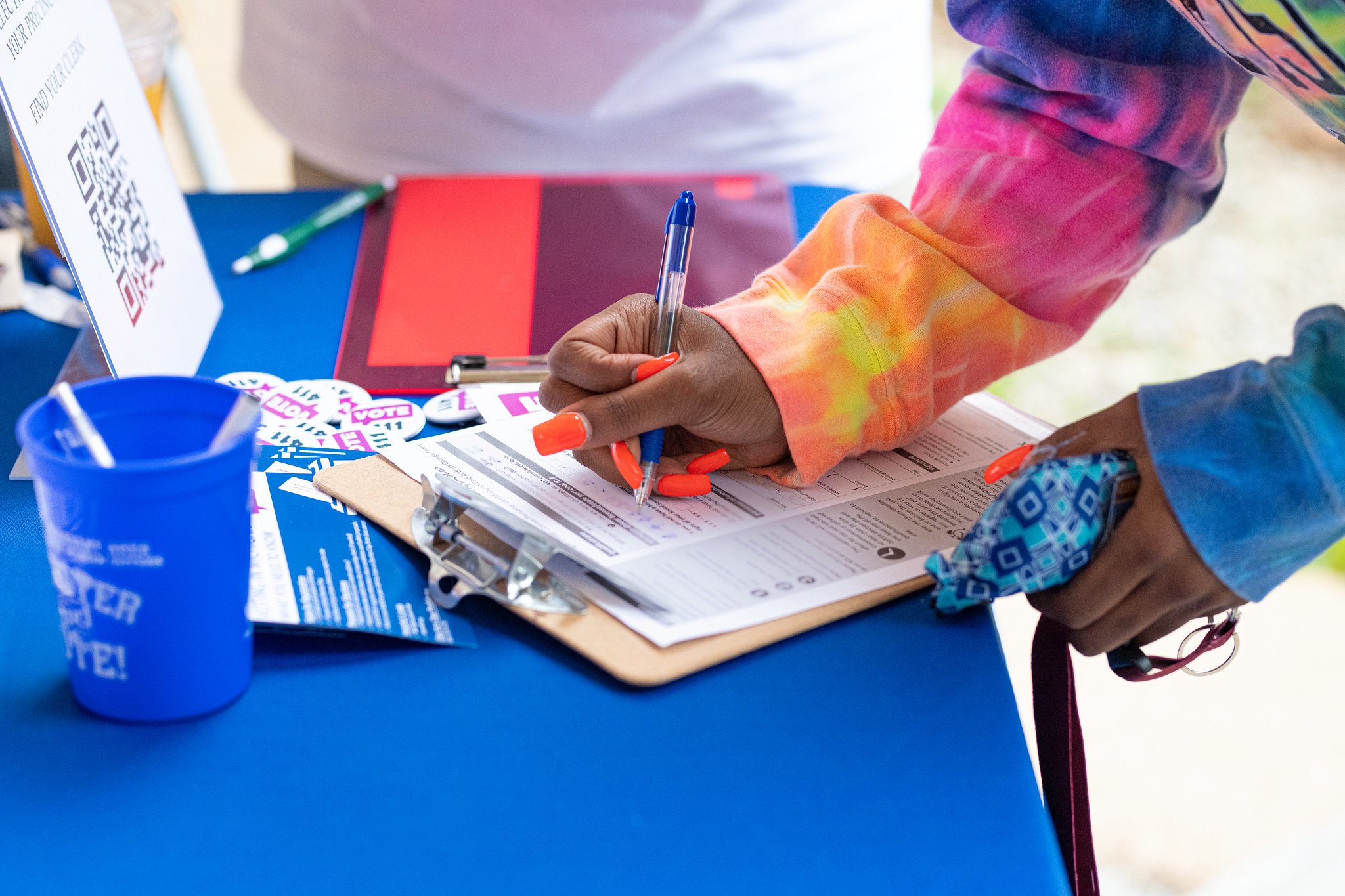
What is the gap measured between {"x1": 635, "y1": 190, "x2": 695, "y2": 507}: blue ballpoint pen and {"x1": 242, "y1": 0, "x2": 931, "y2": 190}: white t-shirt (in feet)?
1.47

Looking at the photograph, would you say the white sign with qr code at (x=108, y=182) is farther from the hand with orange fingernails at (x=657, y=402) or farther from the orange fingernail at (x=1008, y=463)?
the orange fingernail at (x=1008, y=463)

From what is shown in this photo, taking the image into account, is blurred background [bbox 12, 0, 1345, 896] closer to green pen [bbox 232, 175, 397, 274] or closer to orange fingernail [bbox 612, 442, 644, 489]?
green pen [bbox 232, 175, 397, 274]

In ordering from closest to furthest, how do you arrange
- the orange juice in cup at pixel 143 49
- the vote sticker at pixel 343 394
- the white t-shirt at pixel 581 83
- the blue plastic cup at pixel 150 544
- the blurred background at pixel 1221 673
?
1. the blue plastic cup at pixel 150 544
2. the vote sticker at pixel 343 394
3. the orange juice in cup at pixel 143 49
4. the white t-shirt at pixel 581 83
5. the blurred background at pixel 1221 673

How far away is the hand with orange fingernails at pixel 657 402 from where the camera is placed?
25.4 inches

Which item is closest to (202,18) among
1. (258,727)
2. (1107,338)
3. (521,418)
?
(1107,338)

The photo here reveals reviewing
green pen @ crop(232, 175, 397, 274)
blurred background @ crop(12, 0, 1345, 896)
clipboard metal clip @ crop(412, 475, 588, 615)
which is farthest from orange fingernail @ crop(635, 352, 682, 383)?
blurred background @ crop(12, 0, 1345, 896)

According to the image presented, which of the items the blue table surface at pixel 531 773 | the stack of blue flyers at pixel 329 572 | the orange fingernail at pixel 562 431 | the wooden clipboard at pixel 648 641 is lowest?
the blue table surface at pixel 531 773

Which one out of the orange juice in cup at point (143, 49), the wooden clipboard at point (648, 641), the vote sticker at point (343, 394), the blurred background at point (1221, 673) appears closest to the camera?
the wooden clipboard at point (648, 641)

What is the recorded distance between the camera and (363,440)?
726 millimetres

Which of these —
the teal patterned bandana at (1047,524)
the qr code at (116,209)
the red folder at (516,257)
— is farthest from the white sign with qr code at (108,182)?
the teal patterned bandana at (1047,524)

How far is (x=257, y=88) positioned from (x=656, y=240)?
18.9 inches

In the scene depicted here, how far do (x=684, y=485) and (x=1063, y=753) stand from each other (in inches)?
9.7

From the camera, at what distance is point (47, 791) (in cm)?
48

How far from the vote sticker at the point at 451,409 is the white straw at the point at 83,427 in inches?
11.2
